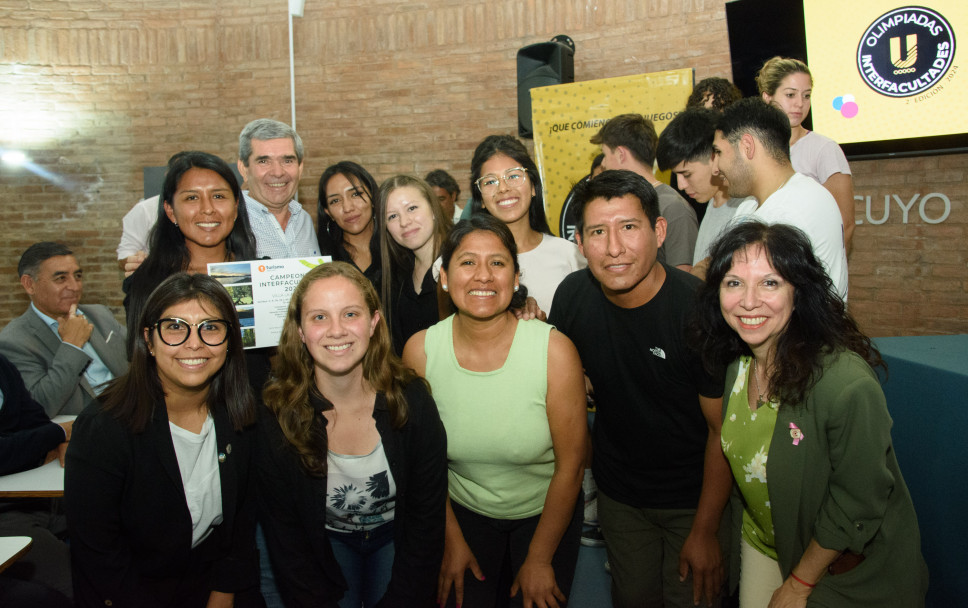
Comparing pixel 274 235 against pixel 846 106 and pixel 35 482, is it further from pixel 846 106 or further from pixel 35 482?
pixel 846 106

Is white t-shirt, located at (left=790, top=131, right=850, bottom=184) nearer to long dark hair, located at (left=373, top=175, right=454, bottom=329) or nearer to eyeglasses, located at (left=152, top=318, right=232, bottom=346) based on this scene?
long dark hair, located at (left=373, top=175, right=454, bottom=329)

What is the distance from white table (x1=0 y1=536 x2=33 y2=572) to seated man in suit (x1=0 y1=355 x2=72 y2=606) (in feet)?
1.39

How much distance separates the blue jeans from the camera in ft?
7.86

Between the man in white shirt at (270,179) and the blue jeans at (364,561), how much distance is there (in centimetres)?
140

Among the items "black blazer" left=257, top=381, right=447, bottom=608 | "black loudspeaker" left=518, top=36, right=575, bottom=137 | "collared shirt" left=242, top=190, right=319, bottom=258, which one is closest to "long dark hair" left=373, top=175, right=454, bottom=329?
"collared shirt" left=242, top=190, right=319, bottom=258

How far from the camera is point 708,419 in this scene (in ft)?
7.41

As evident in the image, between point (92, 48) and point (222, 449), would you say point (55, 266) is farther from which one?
point (92, 48)

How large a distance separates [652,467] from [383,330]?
45.4 inches

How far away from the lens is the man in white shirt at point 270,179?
3111 millimetres

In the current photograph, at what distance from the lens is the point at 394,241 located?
10.5ft

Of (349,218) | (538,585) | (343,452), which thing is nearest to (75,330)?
(349,218)

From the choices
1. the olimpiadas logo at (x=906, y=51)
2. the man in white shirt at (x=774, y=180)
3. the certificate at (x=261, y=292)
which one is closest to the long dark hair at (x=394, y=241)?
the certificate at (x=261, y=292)

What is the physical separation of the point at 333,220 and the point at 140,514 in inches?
70.6

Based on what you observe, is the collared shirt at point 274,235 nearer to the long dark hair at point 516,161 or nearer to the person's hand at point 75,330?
the long dark hair at point 516,161
